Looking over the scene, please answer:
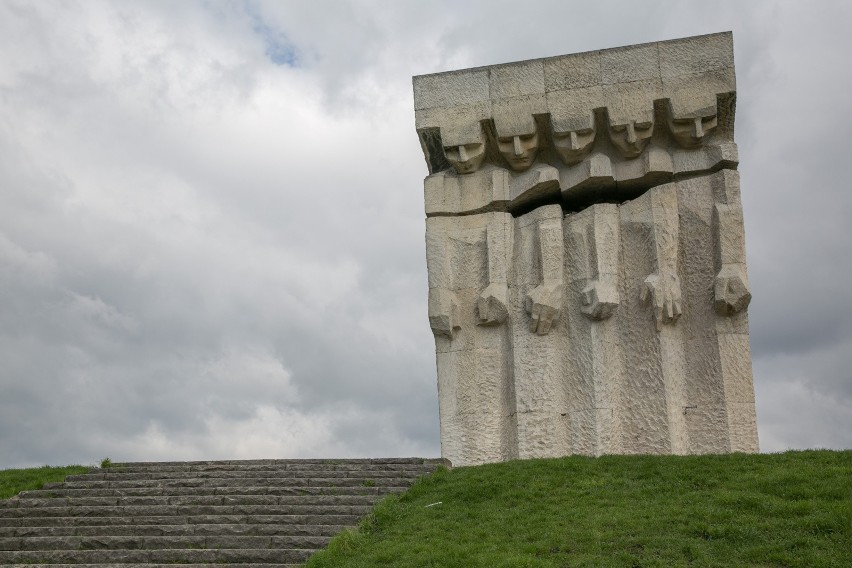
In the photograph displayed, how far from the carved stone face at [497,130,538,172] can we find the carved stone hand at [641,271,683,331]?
2633mm

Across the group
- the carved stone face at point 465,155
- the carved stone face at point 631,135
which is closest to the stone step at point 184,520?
the carved stone face at point 465,155

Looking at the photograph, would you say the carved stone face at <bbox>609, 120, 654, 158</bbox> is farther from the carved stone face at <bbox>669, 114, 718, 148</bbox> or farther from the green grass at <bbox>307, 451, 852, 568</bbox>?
the green grass at <bbox>307, 451, 852, 568</bbox>

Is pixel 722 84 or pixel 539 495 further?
pixel 722 84

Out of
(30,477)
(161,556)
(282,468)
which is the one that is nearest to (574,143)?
(282,468)

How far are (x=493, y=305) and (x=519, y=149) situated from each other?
242cm

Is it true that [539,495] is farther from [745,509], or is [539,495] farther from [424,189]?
[424,189]

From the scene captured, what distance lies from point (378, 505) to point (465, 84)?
711 cm

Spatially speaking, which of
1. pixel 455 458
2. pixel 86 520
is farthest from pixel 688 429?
pixel 86 520

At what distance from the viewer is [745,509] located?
9.30 m

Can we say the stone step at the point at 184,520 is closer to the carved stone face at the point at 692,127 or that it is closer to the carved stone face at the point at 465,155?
the carved stone face at the point at 465,155

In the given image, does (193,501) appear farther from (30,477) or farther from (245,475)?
(30,477)

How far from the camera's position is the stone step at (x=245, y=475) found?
1203 centimetres

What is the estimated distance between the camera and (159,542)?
10.1 metres

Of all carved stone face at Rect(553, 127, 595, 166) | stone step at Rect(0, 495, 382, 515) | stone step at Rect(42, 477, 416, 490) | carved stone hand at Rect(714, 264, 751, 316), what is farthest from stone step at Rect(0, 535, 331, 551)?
carved stone face at Rect(553, 127, 595, 166)
